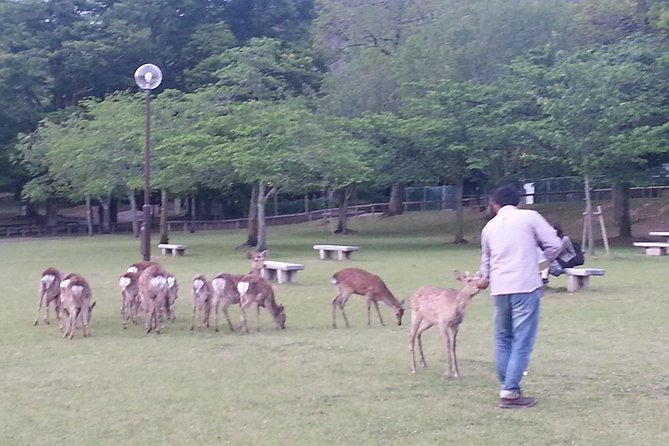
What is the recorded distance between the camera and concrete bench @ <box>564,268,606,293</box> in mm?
16234

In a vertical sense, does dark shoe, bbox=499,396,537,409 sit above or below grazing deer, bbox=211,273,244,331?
below

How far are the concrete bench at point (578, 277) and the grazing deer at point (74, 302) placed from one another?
26.6 ft

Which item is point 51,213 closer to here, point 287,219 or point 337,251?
point 287,219

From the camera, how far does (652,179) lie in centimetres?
2891

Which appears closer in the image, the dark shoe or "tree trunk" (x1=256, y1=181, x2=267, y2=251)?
the dark shoe

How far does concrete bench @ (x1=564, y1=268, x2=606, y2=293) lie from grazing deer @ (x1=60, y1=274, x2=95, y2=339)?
319 inches

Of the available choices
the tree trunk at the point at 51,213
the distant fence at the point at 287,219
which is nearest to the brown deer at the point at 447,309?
the distant fence at the point at 287,219

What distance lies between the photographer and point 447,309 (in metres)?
8.93

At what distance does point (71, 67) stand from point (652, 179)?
27.6 m

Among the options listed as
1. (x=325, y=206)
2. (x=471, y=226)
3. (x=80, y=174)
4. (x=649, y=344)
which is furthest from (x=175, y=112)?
(x=649, y=344)

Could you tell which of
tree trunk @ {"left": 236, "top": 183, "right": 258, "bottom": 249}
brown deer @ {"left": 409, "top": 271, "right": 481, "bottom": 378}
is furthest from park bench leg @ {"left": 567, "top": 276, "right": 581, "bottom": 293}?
tree trunk @ {"left": 236, "top": 183, "right": 258, "bottom": 249}

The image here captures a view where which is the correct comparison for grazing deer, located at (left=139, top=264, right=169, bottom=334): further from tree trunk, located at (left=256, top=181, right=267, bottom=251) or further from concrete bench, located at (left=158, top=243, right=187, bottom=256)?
concrete bench, located at (left=158, top=243, right=187, bottom=256)

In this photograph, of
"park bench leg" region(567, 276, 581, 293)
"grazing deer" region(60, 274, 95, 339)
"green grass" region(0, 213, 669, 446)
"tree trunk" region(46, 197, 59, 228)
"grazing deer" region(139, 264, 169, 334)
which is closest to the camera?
"green grass" region(0, 213, 669, 446)

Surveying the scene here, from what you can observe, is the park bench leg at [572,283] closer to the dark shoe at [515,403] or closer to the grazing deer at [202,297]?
the grazing deer at [202,297]
